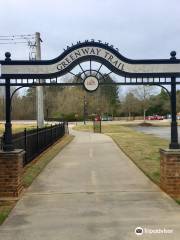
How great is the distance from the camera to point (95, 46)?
12539 millimetres

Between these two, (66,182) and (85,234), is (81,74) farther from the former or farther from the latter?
(85,234)

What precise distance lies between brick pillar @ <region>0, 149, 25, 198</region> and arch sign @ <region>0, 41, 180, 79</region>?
210cm

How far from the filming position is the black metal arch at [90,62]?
12.5m

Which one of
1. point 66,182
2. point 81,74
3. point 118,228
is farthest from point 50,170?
point 118,228

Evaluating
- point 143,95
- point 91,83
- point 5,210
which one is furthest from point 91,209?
point 143,95

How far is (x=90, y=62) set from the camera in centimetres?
1288

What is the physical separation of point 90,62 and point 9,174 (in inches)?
139

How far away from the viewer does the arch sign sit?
12.5 meters

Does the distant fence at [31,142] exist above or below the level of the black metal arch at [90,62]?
below

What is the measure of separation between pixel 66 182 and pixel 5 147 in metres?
2.65
